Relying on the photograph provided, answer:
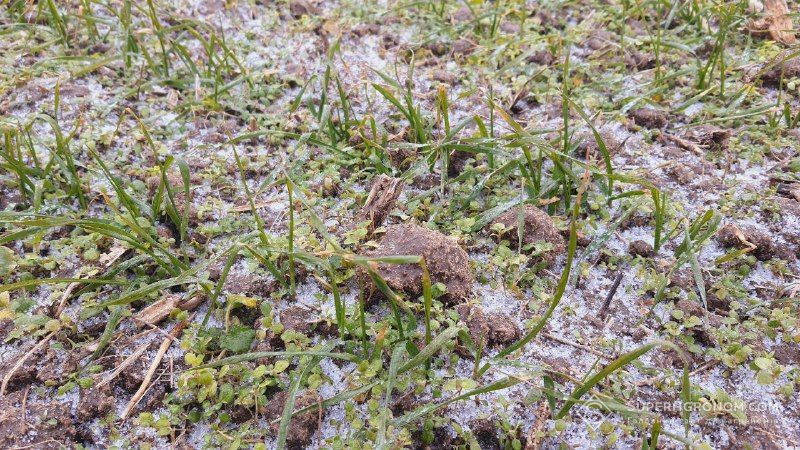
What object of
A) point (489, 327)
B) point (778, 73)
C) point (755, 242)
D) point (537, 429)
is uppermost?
point (778, 73)

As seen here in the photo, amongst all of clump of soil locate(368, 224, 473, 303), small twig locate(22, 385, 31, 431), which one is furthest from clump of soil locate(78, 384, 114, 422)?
clump of soil locate(368, 224, 473, 303)

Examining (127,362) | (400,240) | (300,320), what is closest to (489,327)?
(400,240)

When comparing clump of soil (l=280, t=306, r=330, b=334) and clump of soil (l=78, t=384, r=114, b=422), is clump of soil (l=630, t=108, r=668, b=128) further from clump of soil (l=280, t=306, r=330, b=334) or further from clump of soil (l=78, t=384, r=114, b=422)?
clump of soil (l=78, t=384, r=114, b=422)

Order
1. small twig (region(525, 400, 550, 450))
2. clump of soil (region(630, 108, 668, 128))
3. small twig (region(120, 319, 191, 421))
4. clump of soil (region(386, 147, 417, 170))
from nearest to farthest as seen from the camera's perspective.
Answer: small twig (region(525, 400, 550, 450)) → small twig (region(120, 319, 191, 421)) → clump of soil (region(386, 147, 417, 170)) → clump of soil (region(630, 108, 668, 128))

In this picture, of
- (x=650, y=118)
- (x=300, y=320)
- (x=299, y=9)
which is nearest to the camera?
(x=300, y=320)

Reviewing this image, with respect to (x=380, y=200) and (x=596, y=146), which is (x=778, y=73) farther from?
(x=380, y=200)

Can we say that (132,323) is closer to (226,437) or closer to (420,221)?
(226,437)

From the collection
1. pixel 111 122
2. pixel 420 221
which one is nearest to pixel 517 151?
pixel 420 221

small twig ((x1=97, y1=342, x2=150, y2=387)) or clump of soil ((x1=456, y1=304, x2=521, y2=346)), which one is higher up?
clump of soil ((x1=456, y1=304, x2=521, y2=346))

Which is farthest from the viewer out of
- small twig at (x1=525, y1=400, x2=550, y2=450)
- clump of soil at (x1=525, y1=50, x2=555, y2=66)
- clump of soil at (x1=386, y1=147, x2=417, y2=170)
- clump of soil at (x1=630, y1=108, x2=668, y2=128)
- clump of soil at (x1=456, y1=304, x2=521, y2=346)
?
clump of soil at (x1=525, y1=50, x2=555, y2=66)
